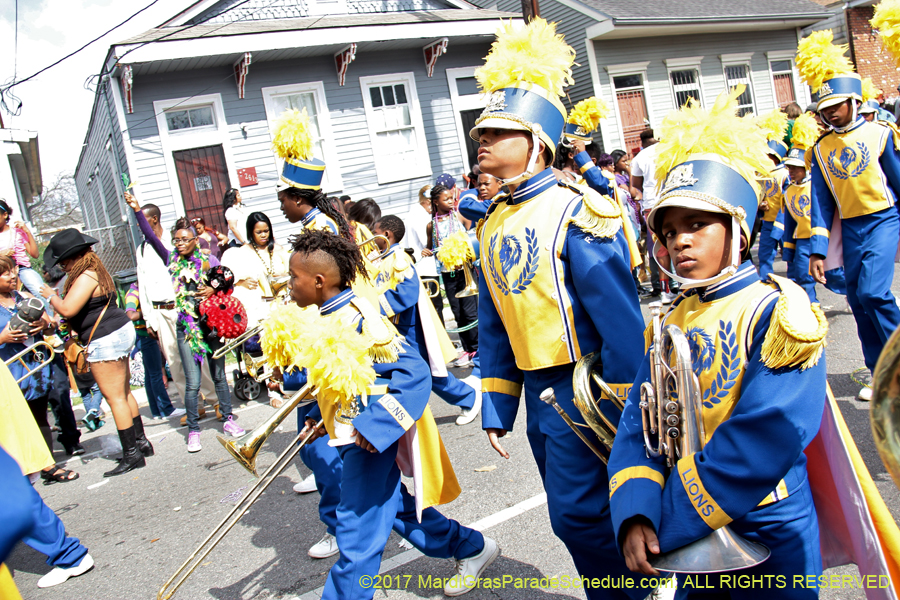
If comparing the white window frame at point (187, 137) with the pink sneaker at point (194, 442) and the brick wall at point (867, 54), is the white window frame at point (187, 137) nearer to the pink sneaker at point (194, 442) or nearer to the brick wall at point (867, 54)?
the pink sneaker at point (194, 442)

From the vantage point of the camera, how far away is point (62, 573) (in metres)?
4.17

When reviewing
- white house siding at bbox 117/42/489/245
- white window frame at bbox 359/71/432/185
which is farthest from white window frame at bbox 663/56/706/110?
white window frame at bbox 359/71/432/185

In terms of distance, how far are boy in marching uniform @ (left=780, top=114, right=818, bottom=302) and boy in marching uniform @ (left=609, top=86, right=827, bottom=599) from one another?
6041mm

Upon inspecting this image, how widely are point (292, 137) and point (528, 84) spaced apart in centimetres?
268

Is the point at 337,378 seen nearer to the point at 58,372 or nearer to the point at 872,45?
the point at 58,372

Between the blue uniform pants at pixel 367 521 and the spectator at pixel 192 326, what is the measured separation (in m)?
3.95

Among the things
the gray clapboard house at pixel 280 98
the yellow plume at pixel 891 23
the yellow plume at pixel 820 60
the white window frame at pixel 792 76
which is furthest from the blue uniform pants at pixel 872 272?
the white window frame at pixel 792 76

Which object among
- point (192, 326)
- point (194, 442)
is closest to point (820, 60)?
point (192, 326)

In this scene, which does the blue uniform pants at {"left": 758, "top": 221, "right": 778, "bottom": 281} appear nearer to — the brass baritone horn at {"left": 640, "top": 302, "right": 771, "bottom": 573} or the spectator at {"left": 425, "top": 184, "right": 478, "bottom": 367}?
the spectator at {"left": 425, "top": 184, "right": 478, "bottom": 367}

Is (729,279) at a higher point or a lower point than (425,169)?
lower

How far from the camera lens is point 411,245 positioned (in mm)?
8727

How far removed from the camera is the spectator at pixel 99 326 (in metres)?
5.74

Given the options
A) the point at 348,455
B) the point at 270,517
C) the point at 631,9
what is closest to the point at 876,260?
the point at 348,455

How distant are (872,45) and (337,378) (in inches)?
1088
